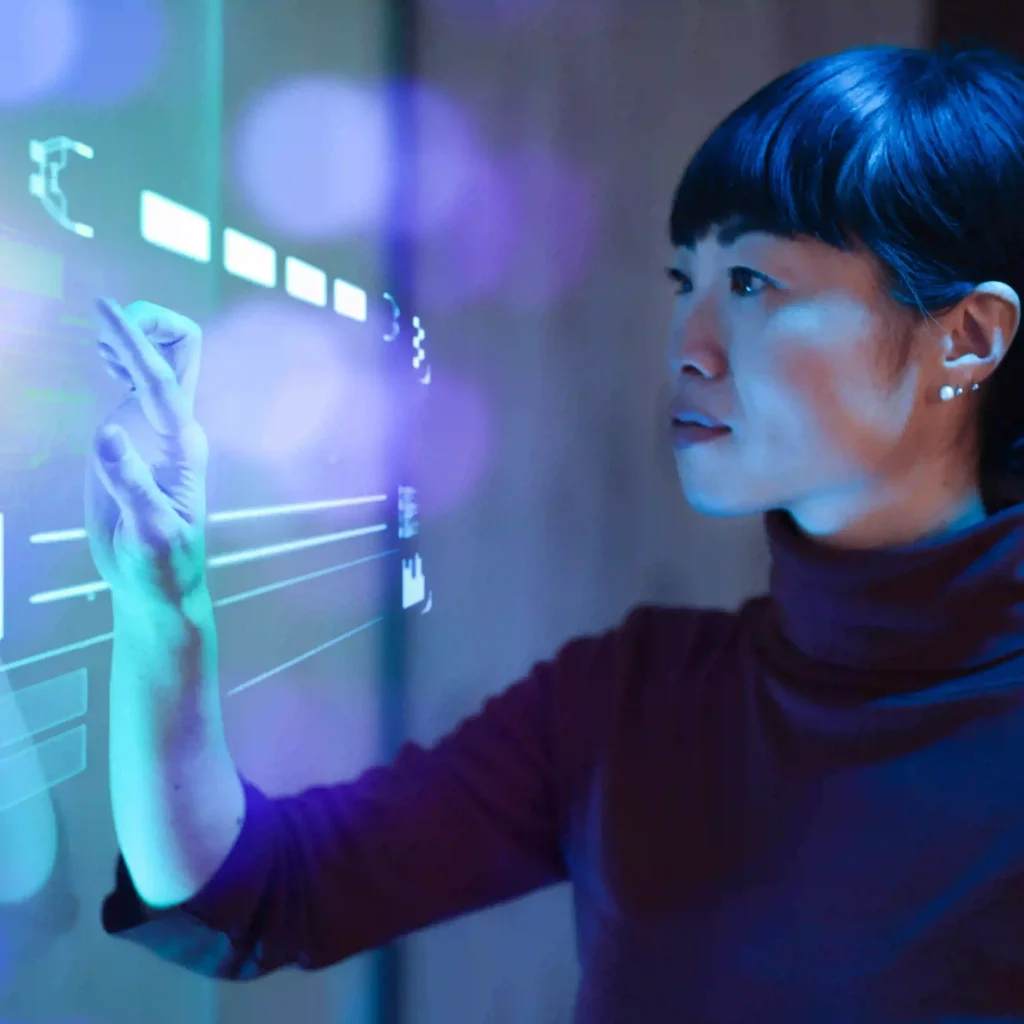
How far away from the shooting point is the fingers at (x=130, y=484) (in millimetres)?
607

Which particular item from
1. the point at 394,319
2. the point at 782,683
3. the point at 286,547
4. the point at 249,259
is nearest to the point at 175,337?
the point at 249,259

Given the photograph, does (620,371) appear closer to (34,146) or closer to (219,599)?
(219,599)

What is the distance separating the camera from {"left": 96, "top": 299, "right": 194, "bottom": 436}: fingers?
613 millimetres

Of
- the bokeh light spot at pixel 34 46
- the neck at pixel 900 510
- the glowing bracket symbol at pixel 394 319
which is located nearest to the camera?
the bokeh light spot at pixel 34 46

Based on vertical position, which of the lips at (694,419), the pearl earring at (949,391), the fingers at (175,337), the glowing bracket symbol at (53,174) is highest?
the glowing bracket symbol at (53,174)

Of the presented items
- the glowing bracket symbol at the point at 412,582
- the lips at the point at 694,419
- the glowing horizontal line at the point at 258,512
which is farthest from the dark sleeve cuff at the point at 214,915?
the lips at the point at 694,419

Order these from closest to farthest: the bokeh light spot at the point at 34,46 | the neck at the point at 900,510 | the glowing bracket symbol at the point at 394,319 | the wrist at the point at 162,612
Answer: the bokeh light spot at the point at 34,46, the wrist at the point at 162,612, the neck at the point at 900,510, the glowing bracket symbol at the point at 394,319

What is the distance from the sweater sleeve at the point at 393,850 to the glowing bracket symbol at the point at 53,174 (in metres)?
0.43

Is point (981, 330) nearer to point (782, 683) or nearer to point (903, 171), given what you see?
point (903, 171)

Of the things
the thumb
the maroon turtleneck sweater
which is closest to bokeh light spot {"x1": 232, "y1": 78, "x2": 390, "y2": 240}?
the thumb

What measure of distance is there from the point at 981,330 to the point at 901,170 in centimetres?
14

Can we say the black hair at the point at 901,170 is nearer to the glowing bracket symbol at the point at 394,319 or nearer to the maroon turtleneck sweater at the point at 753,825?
the maroon turtleneck sweater at the point at 753,825

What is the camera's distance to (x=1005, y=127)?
0.70 meters

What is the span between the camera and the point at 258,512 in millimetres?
821
